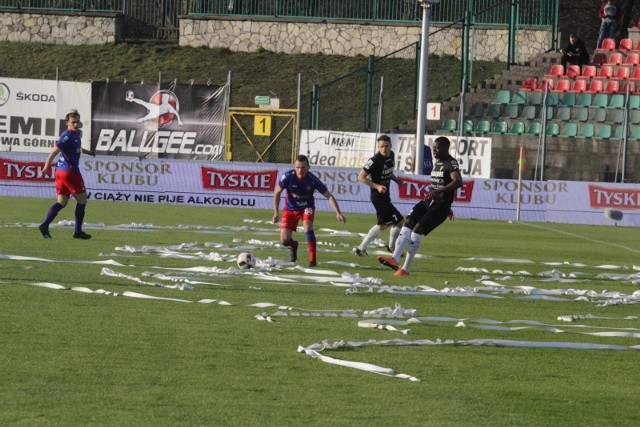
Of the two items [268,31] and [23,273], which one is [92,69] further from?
[23,273]

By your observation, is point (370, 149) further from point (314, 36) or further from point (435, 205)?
point (435, 205)

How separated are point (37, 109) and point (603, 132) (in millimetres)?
17457

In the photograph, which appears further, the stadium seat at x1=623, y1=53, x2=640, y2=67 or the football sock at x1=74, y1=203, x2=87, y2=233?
the stadium seat at x1=623, y1=53, x2=640, y2=67

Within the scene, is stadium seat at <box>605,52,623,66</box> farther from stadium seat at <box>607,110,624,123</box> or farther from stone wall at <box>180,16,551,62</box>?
stone wall at <box>180,16,551,62</box>

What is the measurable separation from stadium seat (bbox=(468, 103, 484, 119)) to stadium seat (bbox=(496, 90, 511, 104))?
652 millimetres

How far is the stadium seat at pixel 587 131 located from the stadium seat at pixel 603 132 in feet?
0.54

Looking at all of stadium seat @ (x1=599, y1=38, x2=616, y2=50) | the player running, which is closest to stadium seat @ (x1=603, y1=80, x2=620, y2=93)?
stadium seat @ (x1=599, y1=38, x2=616, y2=50)

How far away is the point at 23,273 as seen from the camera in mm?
14875

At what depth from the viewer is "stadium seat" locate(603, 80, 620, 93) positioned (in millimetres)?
39978

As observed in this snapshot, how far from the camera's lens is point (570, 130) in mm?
38719

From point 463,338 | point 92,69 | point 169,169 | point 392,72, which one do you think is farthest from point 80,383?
point 92,69

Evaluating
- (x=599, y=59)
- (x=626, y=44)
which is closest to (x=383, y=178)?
(x=599, y=59)

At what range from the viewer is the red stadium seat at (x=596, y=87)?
40.3m

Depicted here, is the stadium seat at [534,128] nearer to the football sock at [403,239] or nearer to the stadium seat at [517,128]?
the stadium seat at [517,128]
